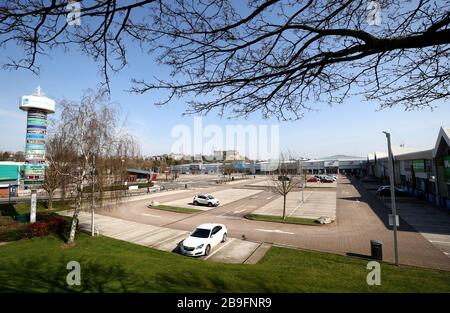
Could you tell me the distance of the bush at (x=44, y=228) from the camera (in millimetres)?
16000

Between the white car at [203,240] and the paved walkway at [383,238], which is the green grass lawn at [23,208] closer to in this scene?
the white car at [203,240]

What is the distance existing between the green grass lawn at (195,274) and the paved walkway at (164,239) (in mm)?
1251

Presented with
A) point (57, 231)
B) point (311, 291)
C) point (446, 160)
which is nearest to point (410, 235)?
point (446, 160)

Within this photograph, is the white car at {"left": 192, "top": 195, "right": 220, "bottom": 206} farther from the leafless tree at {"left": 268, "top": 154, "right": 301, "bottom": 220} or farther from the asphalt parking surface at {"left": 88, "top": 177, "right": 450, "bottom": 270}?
the leafless tree at {"left": 268, "top": 154, "right": 301, "bottom": 220}

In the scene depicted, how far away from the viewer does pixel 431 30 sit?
316 centimetres

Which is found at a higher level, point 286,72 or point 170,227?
point 286,72

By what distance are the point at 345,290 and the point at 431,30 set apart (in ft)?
25.4

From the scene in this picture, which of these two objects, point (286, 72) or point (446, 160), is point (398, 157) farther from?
point (286, 72)

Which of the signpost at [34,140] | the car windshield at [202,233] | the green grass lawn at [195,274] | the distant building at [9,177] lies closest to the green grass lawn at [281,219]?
the green grass lawn at [195,274]

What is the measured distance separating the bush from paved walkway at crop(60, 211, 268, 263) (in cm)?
200

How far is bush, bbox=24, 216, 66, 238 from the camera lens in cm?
1600

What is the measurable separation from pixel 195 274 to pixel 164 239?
7.70 m

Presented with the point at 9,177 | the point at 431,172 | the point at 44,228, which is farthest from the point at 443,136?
the point at 9,177

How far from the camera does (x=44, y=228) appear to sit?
1644 centimetres
